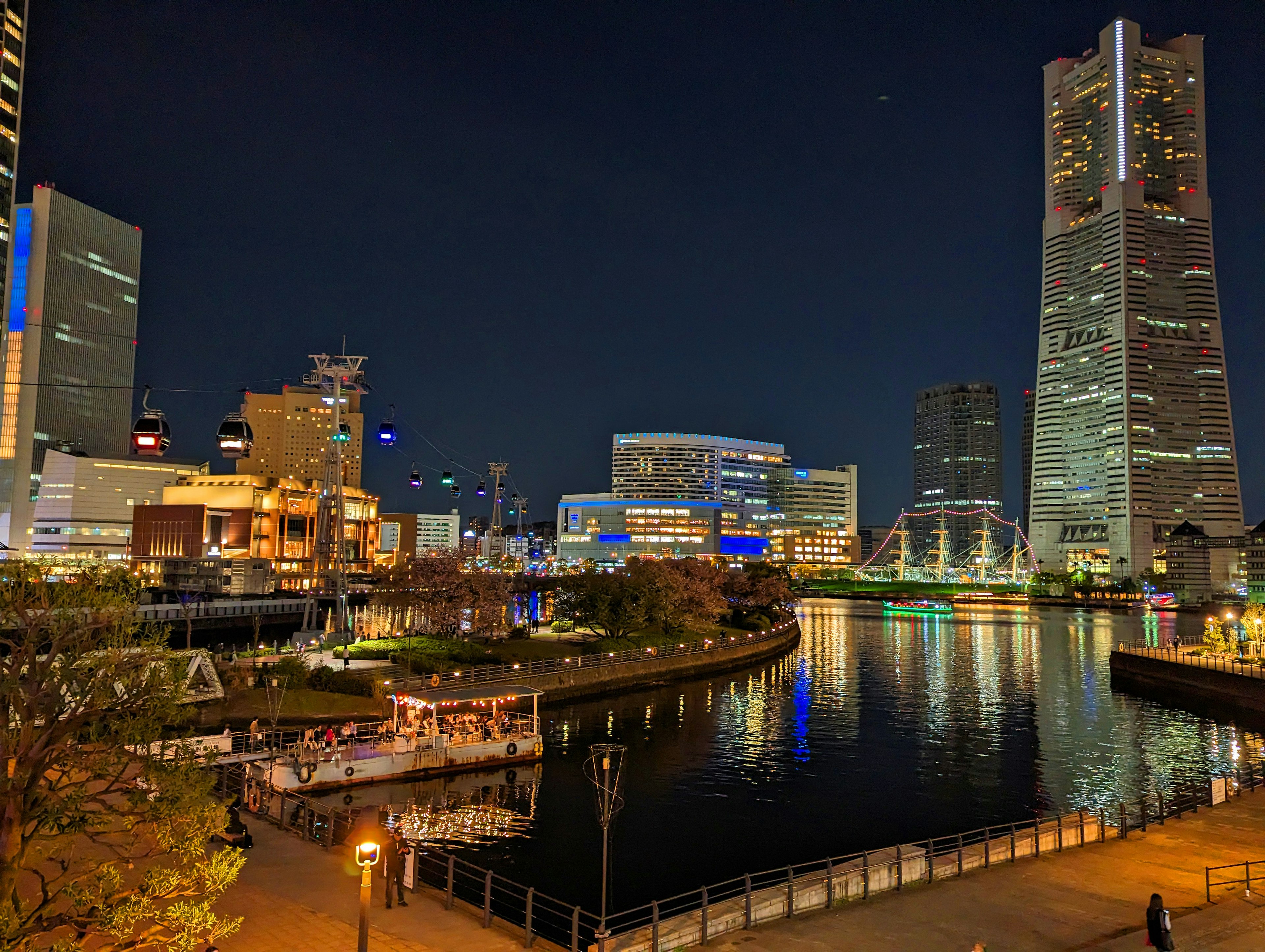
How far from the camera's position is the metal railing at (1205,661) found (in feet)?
191

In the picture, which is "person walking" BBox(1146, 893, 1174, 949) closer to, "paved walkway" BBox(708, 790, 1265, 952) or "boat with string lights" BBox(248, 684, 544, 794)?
"paved walkway" BBox(708, 790, 1265, 952)

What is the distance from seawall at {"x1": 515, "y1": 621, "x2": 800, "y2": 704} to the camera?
55062 mm

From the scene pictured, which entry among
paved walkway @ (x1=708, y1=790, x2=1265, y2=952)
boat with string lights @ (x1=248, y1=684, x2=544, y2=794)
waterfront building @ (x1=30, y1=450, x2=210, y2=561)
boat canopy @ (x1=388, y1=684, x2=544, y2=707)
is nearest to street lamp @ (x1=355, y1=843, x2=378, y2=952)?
paved walkway @ (x1=708, y1=790, x2=1265, y2=952)

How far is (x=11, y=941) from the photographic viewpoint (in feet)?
32.3

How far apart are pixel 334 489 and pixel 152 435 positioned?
58.0 m

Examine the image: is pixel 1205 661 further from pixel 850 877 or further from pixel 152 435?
pixel 152 435

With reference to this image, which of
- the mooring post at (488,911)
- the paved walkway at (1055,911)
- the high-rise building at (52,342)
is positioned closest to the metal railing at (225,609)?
the mooring post at (488,911)

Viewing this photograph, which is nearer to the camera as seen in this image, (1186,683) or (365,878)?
(365,878)

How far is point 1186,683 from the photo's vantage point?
62.1 metres

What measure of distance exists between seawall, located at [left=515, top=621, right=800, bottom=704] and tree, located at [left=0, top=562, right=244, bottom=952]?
40.8m

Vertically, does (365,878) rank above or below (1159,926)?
above

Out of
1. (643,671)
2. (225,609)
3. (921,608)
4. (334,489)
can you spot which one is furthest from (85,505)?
(921,608)

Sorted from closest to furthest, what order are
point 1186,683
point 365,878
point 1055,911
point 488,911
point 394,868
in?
point 365,878
point 488,911
point 394,868
point 1055,911
point 1186,683

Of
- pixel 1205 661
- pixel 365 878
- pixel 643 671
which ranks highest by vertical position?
pixel 365 878
